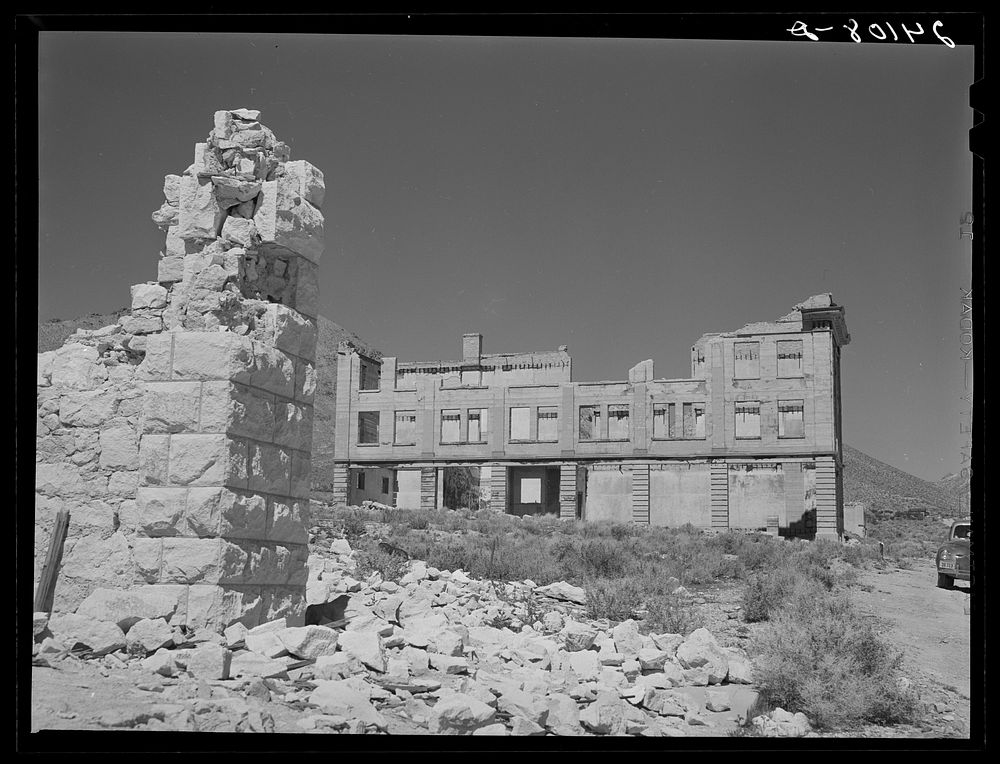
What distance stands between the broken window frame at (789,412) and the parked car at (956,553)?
26675 mm

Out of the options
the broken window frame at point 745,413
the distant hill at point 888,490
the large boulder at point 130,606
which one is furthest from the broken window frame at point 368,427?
the large boulder at point 130,606

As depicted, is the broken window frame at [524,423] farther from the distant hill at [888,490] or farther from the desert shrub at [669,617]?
the desert shrub at [669,617]

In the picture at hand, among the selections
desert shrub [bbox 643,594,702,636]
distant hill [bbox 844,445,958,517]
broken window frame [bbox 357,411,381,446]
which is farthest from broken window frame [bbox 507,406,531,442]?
desert shrub [bbox 643,594,702,636]

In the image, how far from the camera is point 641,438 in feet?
148

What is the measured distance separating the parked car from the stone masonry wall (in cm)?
1217

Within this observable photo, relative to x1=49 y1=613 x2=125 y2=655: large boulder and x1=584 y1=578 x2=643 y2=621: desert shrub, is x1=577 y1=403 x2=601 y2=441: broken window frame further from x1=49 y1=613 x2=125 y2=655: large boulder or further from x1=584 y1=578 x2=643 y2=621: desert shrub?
x1=49 y1=613 x2=125 y2=655: large boulder

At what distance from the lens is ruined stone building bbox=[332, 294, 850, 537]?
4294 centimetres

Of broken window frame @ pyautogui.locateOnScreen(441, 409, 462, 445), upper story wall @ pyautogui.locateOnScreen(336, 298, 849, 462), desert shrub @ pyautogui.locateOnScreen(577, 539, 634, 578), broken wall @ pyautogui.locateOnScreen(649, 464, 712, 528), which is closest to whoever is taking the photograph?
desert shrub @ pyautogui.locateOnScreen(577, 539, 634, 578)

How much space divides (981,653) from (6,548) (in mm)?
6416

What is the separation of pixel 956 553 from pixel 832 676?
9.24 metres

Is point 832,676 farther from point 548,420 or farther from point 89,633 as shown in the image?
point 548,420

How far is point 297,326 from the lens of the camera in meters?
8.43

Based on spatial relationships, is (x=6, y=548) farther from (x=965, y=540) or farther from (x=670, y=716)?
(x=965, y=540)

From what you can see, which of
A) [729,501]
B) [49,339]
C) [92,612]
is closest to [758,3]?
[92,612]
